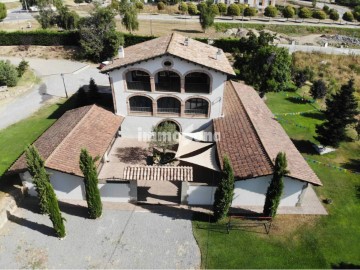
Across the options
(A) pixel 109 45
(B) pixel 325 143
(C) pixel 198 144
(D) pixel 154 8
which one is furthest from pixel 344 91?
(D) pixel 154 8

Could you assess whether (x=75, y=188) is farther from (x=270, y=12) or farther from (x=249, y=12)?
(x=270, y=12)

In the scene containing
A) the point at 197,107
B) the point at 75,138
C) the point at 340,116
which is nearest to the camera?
the point at 75,138

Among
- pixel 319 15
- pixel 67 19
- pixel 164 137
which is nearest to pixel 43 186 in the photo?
pixel 164 137

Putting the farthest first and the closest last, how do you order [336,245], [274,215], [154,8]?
[154,8]
[274,215]
[336,245]

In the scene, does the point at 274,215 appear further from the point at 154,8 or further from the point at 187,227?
the point at 154,8

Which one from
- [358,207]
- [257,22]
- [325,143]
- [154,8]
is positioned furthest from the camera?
[154,8]

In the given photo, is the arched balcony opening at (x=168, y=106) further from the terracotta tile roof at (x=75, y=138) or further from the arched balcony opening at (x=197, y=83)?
the terracotta tile roof at (x=75, y=138)
